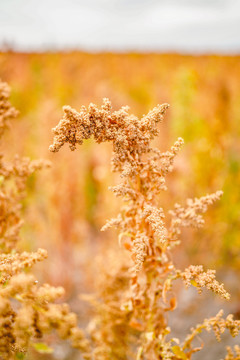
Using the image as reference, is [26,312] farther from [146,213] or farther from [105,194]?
[105,194]

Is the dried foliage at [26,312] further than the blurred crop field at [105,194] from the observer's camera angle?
No

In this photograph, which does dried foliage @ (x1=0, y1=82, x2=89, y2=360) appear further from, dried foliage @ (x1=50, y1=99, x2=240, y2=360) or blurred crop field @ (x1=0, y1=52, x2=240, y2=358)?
blurred crop field @ (x1=0, y1=52, x2=240, y2=358)

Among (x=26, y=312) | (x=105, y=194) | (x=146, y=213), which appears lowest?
(x=26, y=312)

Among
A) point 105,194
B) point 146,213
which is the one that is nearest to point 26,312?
point 146,213

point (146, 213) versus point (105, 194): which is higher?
point (105, 194)

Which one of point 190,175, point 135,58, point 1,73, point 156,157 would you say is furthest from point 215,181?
point 135,58

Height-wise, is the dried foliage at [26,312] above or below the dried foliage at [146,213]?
below

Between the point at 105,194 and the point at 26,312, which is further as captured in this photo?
the point at 105,194

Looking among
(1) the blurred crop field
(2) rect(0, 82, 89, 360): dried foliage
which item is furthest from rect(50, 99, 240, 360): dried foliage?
(1) the blurred crop field

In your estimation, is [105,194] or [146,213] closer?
[146,213]

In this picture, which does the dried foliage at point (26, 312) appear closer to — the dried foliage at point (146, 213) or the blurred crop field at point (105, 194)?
the dried foliage at point (146, 213)

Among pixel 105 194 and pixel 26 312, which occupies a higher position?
pixel 105 194

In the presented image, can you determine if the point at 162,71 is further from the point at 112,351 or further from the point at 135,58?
the point at 112,351

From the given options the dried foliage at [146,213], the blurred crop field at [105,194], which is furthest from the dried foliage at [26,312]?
the blurred crop field at [105,194]
